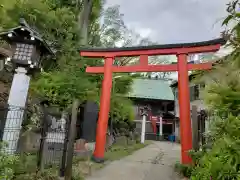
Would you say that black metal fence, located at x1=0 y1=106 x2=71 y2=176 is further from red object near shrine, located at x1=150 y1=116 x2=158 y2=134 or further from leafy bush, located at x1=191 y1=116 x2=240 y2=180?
red object near shrine, located at x1=150 y1=116 x2=158 y2=134

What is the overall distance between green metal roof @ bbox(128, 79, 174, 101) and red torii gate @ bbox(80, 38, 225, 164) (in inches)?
498

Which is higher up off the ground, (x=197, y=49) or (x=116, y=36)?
(x=116, y=36)

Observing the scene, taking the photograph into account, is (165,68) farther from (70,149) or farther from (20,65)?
(20,65)

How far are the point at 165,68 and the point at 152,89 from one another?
15446 mm

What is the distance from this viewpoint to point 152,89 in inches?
977

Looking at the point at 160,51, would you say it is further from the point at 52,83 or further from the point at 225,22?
the point at 225,22

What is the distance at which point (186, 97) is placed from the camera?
859cm

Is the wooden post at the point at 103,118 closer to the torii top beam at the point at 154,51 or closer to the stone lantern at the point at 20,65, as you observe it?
the torii top beam at the point at 154,51

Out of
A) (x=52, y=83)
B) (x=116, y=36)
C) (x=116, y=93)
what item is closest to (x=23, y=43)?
(x=52, y=83)

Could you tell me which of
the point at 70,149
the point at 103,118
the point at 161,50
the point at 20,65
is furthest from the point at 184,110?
the point at 20,65

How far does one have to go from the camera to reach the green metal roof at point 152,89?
2356cm

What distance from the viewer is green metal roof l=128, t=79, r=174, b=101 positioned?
2356 centimetres

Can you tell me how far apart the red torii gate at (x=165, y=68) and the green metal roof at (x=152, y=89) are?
41.5 feet

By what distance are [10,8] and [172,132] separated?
66.5ft
